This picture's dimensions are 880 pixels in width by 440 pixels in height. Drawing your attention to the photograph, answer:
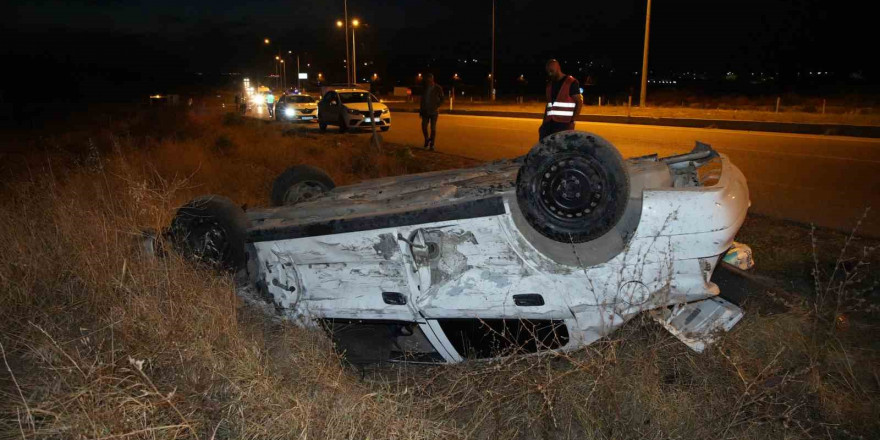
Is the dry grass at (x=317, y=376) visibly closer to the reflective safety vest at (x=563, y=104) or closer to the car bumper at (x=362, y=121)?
the reflective safety vest at (x=563, y=104)

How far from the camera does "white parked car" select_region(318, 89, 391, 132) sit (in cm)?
1998

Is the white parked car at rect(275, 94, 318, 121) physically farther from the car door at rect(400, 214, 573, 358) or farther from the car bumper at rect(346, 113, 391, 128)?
the car door at rect(400, 214, 573, 358)

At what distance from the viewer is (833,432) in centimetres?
275

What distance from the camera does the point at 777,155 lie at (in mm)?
11242

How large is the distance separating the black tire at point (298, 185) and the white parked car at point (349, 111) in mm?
14623

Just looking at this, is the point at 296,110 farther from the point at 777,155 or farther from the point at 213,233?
the point at 213,233

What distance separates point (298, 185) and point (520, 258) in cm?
252

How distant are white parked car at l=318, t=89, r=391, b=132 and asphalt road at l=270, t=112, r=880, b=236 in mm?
644

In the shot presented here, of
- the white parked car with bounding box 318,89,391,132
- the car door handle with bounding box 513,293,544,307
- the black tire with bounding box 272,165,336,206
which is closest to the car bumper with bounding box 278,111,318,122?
the white parked car with bounding box 318,89,391,132

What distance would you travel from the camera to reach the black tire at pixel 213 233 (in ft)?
12.1

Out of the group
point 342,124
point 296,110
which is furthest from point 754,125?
point 296,110

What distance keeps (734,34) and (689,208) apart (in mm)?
85384

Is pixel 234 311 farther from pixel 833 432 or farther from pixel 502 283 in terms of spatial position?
pixel 833 432

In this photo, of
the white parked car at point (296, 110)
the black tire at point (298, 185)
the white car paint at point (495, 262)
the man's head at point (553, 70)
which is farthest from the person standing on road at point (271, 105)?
the white car paint at point (495, 262)
